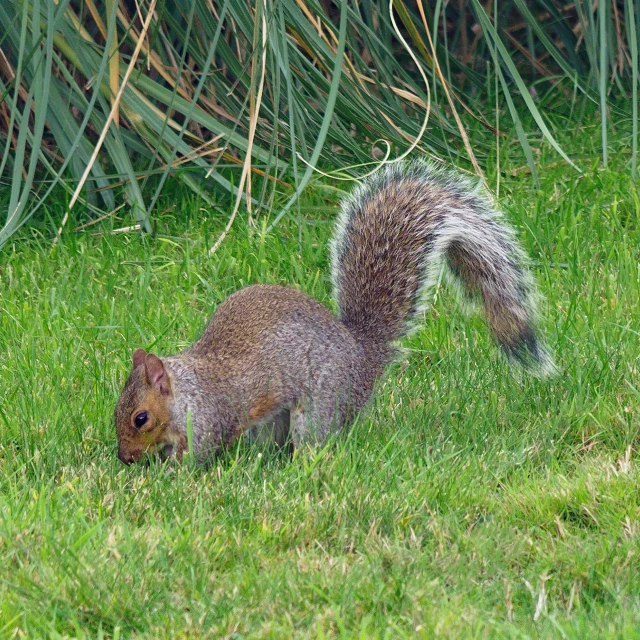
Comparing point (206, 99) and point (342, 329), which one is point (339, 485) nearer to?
point (342, 329)

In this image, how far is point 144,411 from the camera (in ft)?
9.72

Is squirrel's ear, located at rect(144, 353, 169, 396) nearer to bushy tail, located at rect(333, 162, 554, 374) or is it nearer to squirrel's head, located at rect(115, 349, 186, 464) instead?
squirrel's head, located at rect(115, 349, 186, 464)

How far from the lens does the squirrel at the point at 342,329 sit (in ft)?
10.1

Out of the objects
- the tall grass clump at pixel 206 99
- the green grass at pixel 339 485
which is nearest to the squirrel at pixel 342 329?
the green grass at pixel 339 485

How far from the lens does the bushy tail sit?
3492 millimetres

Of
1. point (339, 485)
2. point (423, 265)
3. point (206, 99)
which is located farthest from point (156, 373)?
point (206, 99)

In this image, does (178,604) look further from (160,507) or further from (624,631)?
(624,631)

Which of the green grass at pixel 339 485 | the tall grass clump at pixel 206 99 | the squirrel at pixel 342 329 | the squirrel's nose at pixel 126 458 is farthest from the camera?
the tall grass clump at pixel 206 99

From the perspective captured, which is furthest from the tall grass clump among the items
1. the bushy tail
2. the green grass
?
the bushy tail

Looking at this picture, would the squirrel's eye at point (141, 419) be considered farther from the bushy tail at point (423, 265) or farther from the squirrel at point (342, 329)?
the bushy tail at point (423, 265)

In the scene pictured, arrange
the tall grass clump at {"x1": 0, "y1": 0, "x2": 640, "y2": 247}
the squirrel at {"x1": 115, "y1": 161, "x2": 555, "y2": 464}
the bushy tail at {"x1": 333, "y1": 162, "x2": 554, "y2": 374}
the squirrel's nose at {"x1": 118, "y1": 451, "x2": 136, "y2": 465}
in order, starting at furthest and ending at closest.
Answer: the tall grass clump at {"x1": 0, "y1": 0, "x2": 640, "y2": 247}, the bushy tail at {"x1": 333, "y1": 162, "x2": 554, "y2": 374}, the squirrel at {"x1": 115, "y1": 161, "x2": 555, "y2": 464}, the squirrel's nose at {"x1": 118, "y1": 451, "x2": 136, "y2": 465}

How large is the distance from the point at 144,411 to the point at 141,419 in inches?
0.9

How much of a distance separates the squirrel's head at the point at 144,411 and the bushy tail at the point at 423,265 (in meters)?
0.72

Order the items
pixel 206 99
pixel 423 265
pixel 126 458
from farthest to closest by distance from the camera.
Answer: pixel 206 99
pixel 423 265
pixel 126 458
